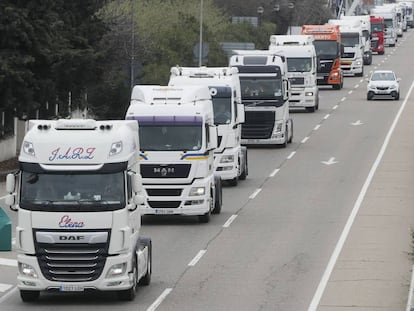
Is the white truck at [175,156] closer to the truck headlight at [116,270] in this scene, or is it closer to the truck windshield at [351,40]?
the truck headlight at [116,270]

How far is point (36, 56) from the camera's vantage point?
43.1 m

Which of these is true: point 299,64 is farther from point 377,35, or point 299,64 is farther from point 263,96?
point 377,35

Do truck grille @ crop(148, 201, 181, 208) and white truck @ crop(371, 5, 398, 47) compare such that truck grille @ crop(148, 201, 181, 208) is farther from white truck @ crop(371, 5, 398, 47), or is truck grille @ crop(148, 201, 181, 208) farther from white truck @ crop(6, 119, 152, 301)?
white truck @ crop(371, 5, 398, 47)

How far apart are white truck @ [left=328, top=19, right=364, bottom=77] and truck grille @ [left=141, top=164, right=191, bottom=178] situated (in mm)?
59203

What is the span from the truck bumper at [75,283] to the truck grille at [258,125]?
27.1 metres

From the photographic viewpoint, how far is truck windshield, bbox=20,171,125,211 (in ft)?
70.9

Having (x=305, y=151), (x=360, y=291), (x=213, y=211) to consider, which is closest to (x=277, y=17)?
(x=305, y=151)

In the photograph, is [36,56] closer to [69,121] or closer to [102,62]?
[102,62]

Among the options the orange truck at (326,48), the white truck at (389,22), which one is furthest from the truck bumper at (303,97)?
the white truck at (389,22)

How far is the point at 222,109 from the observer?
38.9 meters

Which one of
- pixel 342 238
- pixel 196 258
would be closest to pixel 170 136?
pixel 342 238

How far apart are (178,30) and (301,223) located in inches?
1648

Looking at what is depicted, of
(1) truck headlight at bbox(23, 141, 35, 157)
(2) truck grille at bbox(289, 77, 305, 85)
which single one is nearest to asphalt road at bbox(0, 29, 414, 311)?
(1) truck headlight at bbox(23, 141, 35, 157)

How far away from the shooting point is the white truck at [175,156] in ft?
102
